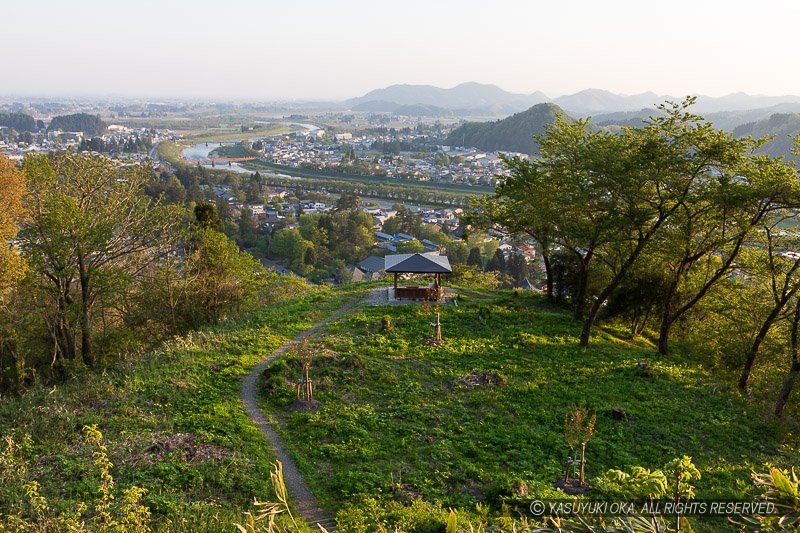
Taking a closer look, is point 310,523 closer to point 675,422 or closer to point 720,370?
point 675,422

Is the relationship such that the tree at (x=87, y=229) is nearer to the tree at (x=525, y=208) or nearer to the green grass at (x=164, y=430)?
the green grass at (x=164, y=430)

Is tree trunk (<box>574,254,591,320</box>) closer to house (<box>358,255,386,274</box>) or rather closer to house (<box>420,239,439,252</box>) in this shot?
house (<box>358,255,386,274</box>)

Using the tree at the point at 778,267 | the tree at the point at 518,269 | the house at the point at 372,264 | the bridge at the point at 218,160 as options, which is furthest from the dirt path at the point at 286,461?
the bridge at the point at 218,160

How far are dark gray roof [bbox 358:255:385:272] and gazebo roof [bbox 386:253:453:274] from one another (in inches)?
997

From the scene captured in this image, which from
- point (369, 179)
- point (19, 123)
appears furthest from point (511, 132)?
point (19, 123)

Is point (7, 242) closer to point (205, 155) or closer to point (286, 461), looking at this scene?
point (286, 461)

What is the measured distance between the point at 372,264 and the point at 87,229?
3243 cm

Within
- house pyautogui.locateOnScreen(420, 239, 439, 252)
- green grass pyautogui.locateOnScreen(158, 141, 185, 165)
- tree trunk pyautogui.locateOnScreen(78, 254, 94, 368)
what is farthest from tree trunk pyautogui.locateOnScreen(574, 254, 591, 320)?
green grass pyautogui.locateOnScreen(158, 141, 185, 165)

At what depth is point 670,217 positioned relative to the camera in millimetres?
13859

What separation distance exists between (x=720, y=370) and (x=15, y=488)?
17.8 meters

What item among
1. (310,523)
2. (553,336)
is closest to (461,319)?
(553,336)

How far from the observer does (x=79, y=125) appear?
160m

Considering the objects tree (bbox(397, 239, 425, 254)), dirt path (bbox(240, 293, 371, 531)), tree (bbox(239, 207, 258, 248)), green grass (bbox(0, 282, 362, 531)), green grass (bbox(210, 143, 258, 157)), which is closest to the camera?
green grass (bbox(0, 282, 362, 531))

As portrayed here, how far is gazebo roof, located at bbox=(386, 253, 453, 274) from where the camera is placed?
58.4 feet
